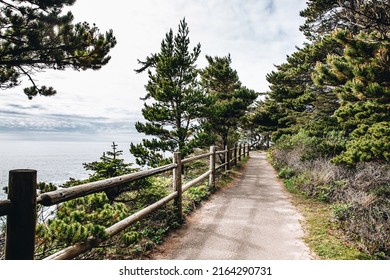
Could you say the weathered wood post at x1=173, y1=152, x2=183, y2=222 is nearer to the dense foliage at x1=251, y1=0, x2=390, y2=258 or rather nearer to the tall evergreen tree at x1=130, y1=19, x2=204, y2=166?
the dense foliage at x1=251, y1=0, x2=390, y2=258

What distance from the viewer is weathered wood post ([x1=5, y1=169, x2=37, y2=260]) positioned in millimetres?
2023

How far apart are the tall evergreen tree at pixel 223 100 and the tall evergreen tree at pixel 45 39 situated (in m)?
7.13

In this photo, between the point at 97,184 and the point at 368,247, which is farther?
the point at 368,247

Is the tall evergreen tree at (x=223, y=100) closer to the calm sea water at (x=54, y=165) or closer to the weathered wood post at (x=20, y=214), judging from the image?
the calm sea water at (x=54, y=165)

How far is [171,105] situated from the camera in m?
14.1

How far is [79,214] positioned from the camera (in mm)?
3027

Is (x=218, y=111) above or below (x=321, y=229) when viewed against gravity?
above

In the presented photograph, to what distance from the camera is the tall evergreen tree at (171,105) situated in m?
13.6

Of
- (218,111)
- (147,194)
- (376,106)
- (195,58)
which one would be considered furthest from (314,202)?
(195,58)

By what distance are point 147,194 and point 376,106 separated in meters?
5.72

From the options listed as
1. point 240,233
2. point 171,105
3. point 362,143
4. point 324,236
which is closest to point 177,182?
point 240,233

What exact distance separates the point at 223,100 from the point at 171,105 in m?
3.63

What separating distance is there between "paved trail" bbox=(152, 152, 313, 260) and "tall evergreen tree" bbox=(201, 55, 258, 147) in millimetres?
7351

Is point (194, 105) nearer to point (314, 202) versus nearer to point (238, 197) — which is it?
point (238, 197)
